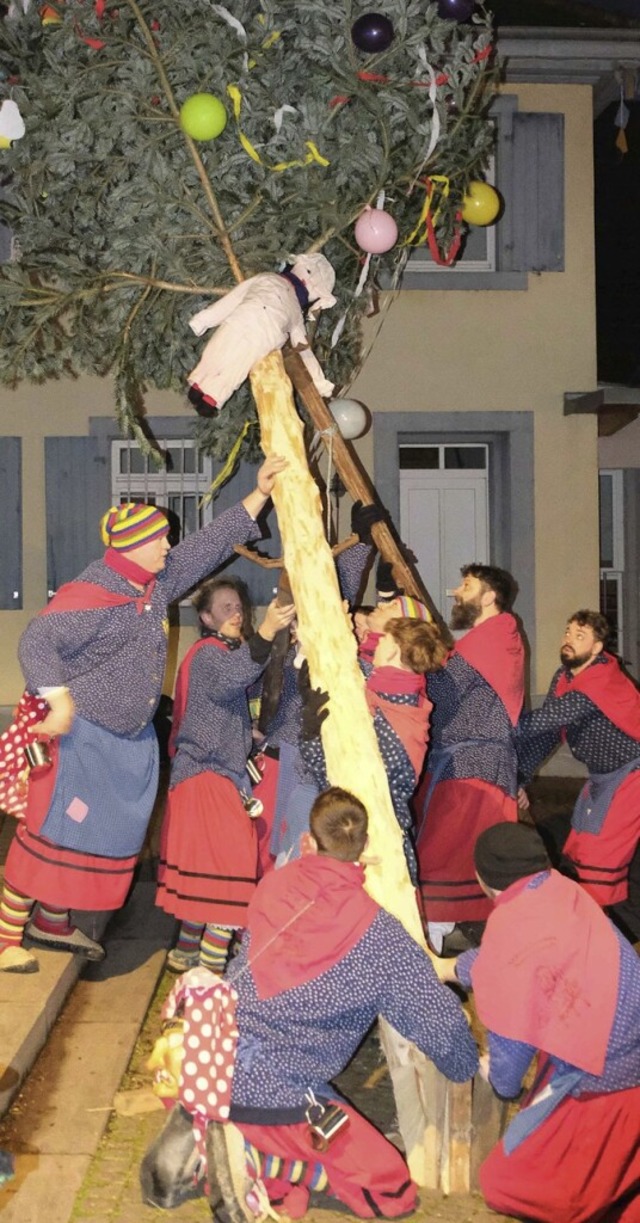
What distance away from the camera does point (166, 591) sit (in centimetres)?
480

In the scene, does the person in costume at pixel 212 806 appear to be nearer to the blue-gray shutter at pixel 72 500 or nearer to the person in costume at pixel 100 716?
the person in costume at pixel 100 716

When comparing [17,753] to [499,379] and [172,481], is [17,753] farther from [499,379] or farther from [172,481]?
[499,379]

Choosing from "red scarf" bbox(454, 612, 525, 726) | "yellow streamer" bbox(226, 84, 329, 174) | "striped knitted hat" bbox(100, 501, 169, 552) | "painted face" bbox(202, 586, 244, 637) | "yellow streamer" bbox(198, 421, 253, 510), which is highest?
"yellow streamer" bbox(226, 84, 329, 174)

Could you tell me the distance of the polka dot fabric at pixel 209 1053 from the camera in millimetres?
3203

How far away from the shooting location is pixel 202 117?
14.8 ft

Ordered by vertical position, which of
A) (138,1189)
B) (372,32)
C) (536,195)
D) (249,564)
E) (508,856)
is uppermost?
(536,195)

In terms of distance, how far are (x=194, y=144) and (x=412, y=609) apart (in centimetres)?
203

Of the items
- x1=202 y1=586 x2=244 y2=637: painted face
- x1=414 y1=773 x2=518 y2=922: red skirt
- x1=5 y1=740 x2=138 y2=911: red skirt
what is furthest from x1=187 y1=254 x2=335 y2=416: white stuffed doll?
x1=414 y1=773 x2=518 y2=922: red skirt

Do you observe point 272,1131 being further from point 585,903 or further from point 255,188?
point 255,188

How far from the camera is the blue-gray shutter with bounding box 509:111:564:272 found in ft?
36.2

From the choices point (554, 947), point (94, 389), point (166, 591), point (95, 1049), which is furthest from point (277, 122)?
point (94, 389)

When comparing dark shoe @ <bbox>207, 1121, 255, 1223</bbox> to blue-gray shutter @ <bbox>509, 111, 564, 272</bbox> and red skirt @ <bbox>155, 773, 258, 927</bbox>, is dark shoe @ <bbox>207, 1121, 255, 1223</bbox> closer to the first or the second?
red skirt @ <bbox>155, 773, 258, 927</bbox>

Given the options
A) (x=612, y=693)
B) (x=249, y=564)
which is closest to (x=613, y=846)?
(x=612, y=693)

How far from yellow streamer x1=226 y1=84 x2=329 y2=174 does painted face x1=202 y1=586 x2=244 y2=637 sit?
177 cm
